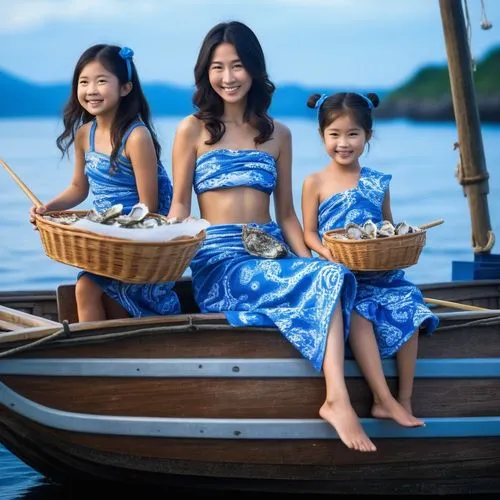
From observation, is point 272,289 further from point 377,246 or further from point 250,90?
point 250,90

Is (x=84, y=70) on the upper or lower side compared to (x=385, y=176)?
upper

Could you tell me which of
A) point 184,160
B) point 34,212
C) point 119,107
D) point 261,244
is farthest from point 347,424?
point 119,107

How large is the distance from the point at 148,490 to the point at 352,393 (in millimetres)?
762

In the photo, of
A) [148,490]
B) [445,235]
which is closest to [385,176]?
[148,490]

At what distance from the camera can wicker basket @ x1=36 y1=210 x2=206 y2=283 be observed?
135 inches

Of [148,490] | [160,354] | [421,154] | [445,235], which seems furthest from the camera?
[421,154]

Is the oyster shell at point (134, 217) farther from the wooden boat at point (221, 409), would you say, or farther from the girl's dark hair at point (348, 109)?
the girl's dark hair at point (348, 109)

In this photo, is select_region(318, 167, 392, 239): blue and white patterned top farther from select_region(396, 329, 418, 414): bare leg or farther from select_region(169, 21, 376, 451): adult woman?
select_region(396, 329, 418, 414): bare leg

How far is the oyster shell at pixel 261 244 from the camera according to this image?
13.0 ft

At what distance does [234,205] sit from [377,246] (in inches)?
23.3

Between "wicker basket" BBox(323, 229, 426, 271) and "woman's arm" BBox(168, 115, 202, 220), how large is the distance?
0.55 metres

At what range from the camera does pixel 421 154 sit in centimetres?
2142

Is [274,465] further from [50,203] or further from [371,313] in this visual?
[50,203]

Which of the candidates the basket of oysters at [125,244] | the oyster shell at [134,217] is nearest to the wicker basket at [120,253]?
the basket of oysters at [125,244]
